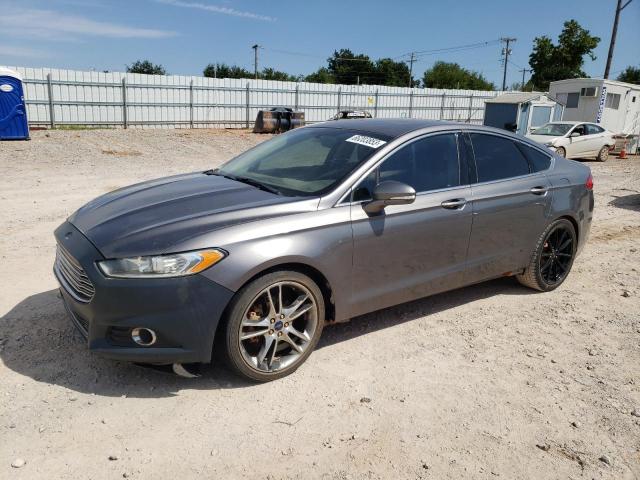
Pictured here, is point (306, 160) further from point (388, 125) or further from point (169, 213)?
point (169, 213)

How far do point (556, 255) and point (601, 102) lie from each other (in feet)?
73.6

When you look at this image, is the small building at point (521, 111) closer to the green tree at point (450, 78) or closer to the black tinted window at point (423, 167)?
the black tinted window at point (423, 167)

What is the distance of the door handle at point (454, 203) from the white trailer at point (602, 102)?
74.7 ft

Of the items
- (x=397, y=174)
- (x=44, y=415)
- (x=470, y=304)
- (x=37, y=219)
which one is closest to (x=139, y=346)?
(x=44, y=415)

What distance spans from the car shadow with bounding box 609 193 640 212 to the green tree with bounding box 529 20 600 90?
1356 inches

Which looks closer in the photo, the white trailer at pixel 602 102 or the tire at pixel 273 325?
the tire at pixel 273 325

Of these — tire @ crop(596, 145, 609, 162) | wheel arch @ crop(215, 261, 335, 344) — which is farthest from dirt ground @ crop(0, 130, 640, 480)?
tire @ crop(596, 145, 609, 162)

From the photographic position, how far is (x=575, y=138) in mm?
18078

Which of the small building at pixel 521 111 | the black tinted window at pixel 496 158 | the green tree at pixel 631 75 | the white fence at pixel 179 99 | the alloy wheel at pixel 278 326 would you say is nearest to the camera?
the alloy wheel at pixel 278 326

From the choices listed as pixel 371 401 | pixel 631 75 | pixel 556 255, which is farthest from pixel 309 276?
pixel 631 75

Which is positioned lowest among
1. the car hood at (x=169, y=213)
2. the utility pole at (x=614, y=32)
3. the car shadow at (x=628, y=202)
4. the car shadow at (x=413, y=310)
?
the car shadow at (x=413, y=310)

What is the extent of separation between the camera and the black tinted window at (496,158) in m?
4.47

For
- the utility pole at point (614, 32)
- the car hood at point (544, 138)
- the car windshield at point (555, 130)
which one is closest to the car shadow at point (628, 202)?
the car hood at point (544, 138)

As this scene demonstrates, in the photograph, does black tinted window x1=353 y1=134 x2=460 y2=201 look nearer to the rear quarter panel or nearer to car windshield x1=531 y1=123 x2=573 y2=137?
the rear quarter panel
